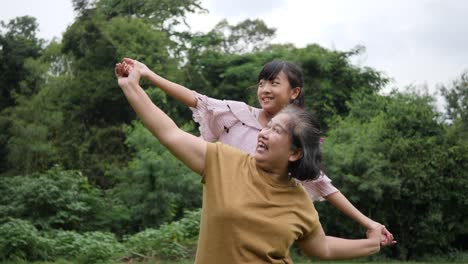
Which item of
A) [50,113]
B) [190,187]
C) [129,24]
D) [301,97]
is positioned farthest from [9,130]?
[301,97]

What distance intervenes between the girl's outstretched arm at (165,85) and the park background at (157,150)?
22.6 feet

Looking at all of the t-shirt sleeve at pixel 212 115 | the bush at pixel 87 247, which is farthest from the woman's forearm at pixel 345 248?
the bush at pixel 87 247

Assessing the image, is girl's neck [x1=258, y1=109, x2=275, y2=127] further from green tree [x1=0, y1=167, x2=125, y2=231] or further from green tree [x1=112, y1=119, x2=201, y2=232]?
green tree [x1=112, y1=119, x2=201, y2=232]

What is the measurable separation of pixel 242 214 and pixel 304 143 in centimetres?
36

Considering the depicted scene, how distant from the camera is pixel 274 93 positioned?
12.4ft

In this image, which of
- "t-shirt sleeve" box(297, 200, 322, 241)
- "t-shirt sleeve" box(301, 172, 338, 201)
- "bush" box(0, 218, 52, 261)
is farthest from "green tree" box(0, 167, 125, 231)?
"t-shirt sleeve" box(297, 200, 322, 241)

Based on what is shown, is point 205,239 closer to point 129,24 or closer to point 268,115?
point 268,115

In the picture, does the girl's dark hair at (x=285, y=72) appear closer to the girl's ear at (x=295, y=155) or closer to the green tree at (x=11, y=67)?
the girl's ear at (x=295, y=155)

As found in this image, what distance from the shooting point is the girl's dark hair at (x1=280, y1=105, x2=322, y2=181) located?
2.60 metres

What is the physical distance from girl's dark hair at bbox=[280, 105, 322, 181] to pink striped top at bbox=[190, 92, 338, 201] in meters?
1.09

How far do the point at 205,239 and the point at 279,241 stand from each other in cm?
25

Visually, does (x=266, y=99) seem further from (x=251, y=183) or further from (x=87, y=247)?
(x=87, y=247)

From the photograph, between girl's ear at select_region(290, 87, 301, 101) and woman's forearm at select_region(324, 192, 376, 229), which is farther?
girl's ear at select_region(290, 87, 301, 101)

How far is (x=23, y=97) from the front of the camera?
1096 inches
